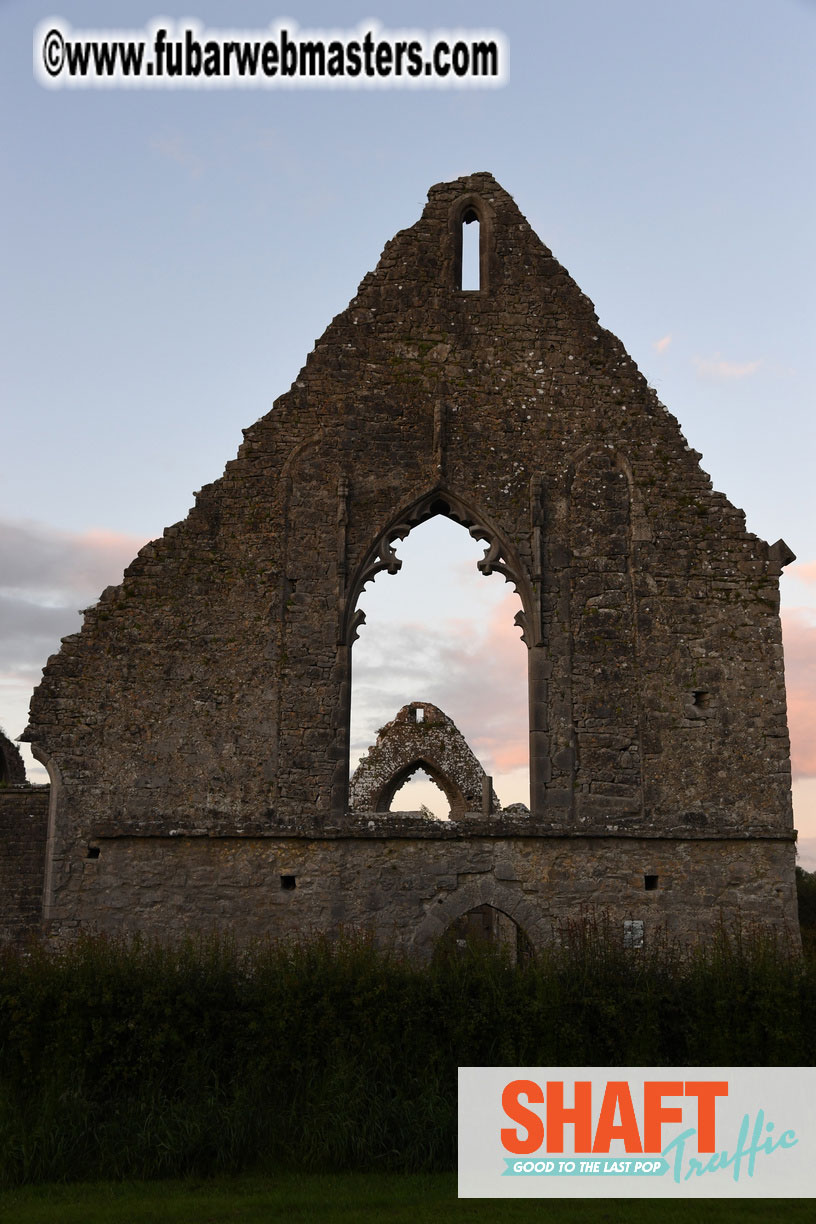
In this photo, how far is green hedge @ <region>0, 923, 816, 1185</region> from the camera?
24.5ft

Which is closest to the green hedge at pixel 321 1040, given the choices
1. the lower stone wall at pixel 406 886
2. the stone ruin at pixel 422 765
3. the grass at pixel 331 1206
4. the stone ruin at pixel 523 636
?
the grass at pixel 331 1206

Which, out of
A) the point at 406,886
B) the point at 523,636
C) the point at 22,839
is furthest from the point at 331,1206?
the point at 22,839

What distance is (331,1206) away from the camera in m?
6.63

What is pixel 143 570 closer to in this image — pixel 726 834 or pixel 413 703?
pixel 726 834

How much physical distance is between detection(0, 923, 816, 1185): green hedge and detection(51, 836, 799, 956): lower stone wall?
1694mm

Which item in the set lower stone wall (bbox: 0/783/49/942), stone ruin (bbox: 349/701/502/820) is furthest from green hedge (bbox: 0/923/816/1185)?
stone ruin (bbox: 349/701/502/820)

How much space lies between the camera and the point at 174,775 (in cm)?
1078

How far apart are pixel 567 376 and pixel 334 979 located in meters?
6.89

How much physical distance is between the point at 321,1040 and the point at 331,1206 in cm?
154

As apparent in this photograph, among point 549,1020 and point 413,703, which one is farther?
point 413,703

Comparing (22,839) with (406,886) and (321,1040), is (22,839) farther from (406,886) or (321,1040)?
(321,1040)

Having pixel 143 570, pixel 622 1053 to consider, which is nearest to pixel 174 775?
pixel 143 570

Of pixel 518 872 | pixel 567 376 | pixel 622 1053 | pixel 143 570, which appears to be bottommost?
pixel 622 1053

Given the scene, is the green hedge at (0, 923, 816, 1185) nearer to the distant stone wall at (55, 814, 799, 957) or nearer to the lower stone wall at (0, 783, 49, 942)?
the distant stone wall at (55, 814, 799, 957)
